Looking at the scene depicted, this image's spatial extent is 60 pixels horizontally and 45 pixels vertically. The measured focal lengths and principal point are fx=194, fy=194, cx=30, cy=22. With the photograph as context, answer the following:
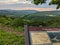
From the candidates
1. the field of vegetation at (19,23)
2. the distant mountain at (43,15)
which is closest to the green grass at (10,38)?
the field of vegetation at (19,23)

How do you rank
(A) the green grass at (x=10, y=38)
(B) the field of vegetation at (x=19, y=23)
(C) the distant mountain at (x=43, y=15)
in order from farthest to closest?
(C) the distant mountain at (x=43, y=15)
(B) the field of vegetation at (x=19, y=23)
(A) the green grass at (x=10, y=38)

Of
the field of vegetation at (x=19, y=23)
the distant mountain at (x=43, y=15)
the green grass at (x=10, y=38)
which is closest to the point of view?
the green grass at (x=10, y=38)

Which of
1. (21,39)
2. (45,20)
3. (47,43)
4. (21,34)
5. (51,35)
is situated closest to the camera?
(47,43)

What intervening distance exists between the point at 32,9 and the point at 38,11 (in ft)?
0.46

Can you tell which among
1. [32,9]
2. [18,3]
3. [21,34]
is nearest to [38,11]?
[32,9]

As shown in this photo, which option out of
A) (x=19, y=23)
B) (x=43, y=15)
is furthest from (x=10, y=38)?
(x=43, y=15)

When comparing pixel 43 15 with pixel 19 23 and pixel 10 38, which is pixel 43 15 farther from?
pixel 10 38

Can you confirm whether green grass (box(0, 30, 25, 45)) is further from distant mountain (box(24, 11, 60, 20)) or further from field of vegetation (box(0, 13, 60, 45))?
distant mountain (box(24, 11, 60, 20))

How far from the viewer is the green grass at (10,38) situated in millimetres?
3318

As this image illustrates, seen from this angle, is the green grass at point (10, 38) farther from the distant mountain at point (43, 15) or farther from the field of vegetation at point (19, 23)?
the distant mountain at point (43, 15)

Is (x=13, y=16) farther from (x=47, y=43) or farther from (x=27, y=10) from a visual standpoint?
(x=47, y=43)

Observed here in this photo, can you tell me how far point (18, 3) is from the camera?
431 cm

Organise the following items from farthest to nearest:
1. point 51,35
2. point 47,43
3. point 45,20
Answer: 1. point 45,20
2. point 51,35
3. point 47,43

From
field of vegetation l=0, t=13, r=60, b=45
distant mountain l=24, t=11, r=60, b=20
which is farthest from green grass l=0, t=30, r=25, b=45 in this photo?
distant mountain l=24, t=11, r=60, b=20
